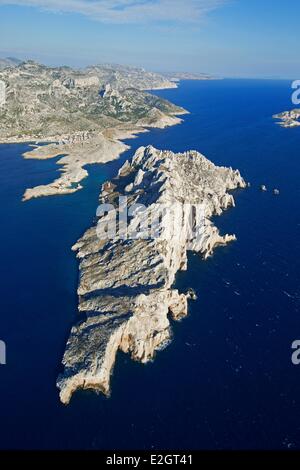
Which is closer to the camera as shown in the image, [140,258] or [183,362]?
[183,362]

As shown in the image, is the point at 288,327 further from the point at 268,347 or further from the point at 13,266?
the point at 13,266

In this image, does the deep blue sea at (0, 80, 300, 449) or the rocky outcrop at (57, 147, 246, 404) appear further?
the rocky outcrop at (57, 147, 246, 404)

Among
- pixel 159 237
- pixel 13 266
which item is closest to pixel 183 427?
pixel 159 237

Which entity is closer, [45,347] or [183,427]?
[183,427]

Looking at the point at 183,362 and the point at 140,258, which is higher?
the point at 140,258

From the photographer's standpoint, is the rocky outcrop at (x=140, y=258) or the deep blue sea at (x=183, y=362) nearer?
the deep blue sea at (x=183, y=362)

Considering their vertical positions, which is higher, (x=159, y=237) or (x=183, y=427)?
(x=159, y=237)

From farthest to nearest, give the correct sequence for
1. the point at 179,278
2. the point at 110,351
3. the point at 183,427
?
the point at 179,278 → the point at 110,351 → the point at 183,427
